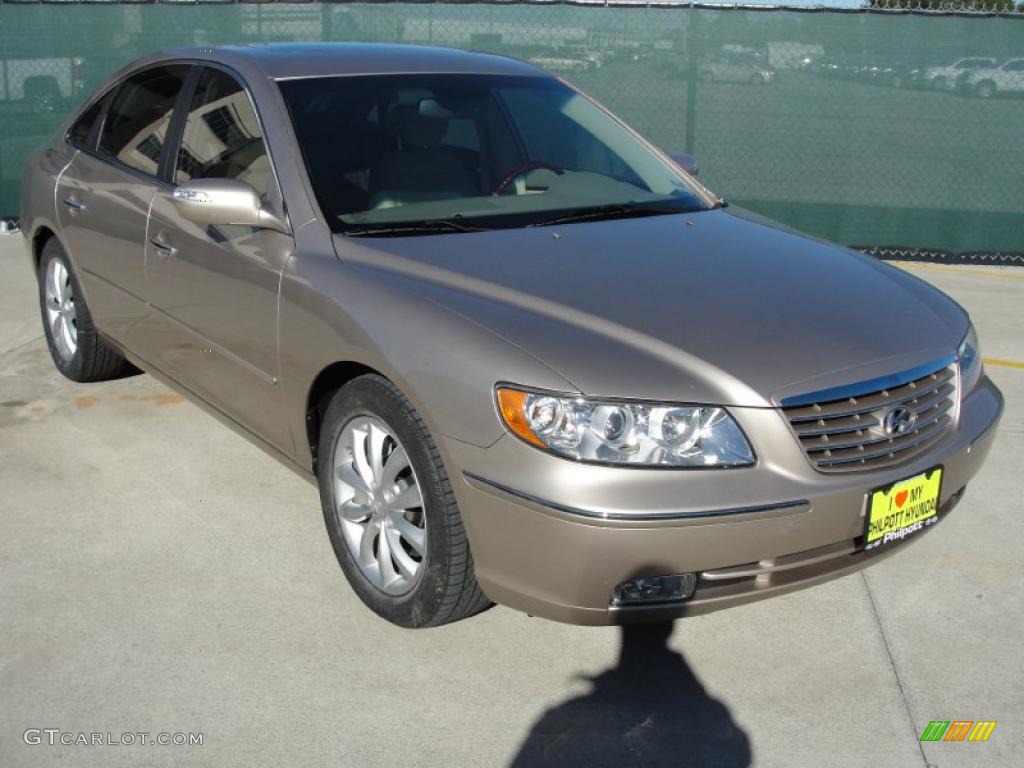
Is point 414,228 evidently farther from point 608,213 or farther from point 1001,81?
point 1001,81

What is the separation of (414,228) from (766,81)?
21.6ft

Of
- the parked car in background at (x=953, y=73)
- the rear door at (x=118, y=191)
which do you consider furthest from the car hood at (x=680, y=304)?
the parked car in background at (x=953, y=73)

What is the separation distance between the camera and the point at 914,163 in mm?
9719

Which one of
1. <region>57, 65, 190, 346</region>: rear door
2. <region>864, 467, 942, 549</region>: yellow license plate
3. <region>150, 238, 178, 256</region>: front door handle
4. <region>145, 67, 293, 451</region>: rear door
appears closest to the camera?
<region>864, 467, 942, 549</region>: yellow license plate

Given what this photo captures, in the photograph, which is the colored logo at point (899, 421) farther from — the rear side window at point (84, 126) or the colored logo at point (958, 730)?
the rear side window at point (84, 126)

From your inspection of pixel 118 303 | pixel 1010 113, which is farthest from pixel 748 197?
pixel 118 303

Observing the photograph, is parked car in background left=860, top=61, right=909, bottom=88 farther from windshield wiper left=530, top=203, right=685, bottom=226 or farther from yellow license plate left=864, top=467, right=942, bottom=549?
yellow license plate left=864, top=467, right=942, bottom=549

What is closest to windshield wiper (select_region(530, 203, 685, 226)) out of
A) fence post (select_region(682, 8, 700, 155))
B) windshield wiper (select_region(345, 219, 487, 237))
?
windshield wiper (select_region(345, 219, 487, 237))

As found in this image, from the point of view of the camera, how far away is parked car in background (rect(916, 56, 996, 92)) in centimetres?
950

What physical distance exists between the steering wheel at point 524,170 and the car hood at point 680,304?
41 centimetres

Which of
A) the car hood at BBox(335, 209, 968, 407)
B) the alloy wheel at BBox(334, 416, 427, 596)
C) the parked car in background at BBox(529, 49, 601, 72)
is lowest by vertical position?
the alloy wheel at BBox(334, 416, 427, 596)

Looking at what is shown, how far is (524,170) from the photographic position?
4.47 m

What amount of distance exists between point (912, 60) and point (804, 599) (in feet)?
22.8

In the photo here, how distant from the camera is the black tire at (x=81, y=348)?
561cm
